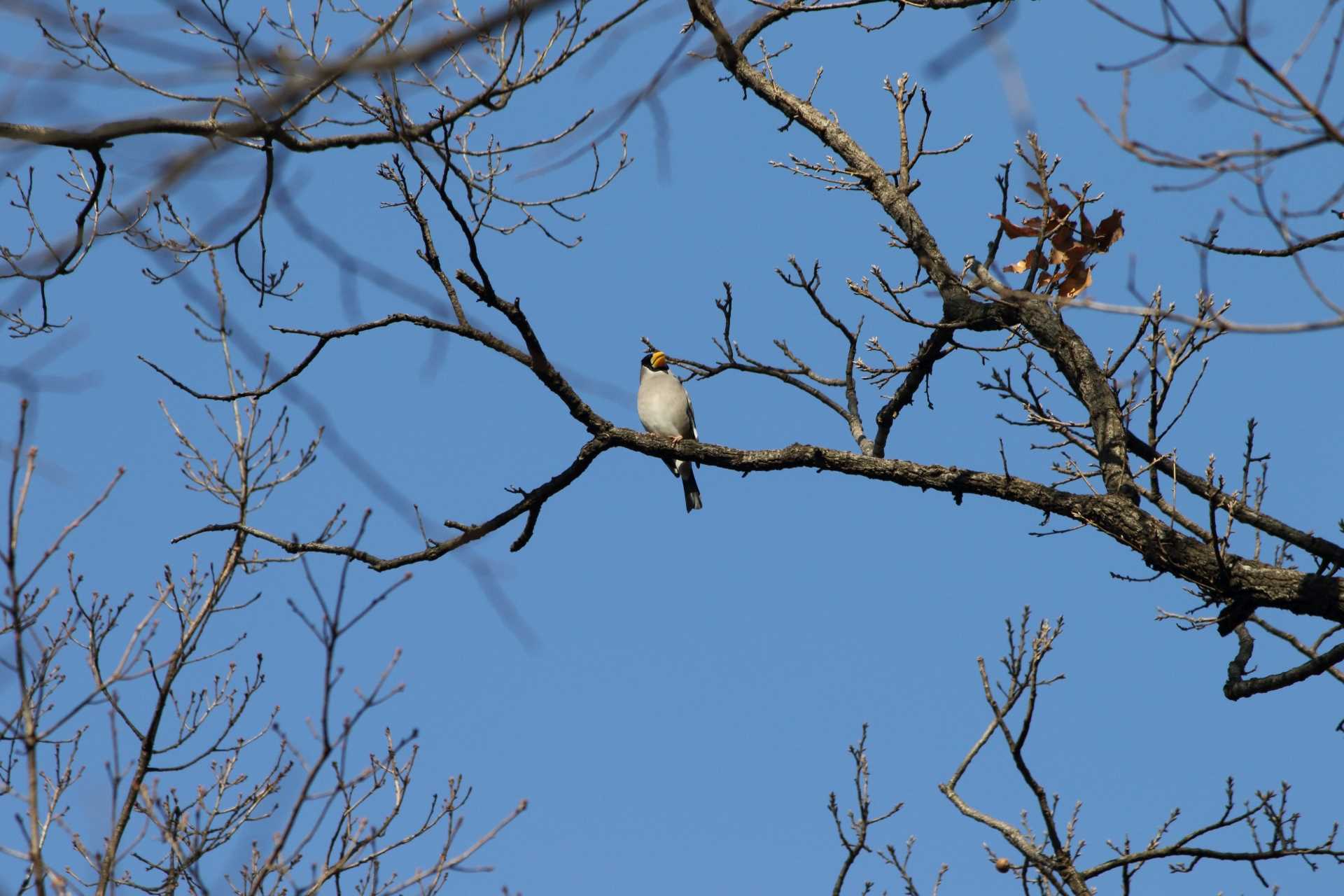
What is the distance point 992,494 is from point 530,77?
2.79m

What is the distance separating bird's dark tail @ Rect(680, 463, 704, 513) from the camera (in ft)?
32.2

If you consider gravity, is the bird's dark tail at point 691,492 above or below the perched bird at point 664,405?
below

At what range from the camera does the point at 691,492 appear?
9.82 meters

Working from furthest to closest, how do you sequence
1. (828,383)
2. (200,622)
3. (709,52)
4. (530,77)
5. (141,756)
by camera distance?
(828,383) < (141,756) < (200,622) < (530,77) < (709,52)

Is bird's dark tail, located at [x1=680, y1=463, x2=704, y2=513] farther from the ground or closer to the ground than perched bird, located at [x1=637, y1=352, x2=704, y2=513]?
closer to the ground

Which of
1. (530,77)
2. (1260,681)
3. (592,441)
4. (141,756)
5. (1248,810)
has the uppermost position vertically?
(592,441)

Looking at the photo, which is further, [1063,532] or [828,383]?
[828,383]

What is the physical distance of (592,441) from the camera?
17.7 feet

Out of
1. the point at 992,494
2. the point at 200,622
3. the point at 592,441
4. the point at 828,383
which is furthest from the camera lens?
the point at 828,383

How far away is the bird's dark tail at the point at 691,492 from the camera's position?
980 cm

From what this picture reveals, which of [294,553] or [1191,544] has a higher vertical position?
[294,553]

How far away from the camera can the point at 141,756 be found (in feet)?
14.7

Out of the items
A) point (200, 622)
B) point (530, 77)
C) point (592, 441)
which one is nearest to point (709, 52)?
point (530, 77)

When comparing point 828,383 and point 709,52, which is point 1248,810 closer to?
point 828,383
